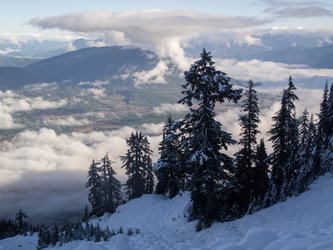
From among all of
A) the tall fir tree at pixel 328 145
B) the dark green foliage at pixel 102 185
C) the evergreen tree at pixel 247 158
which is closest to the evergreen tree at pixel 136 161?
the dark green foliage at pixel 102 185

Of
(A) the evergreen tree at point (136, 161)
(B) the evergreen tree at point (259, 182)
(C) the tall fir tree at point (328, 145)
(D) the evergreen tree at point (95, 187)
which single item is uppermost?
(C) the tall fir tree at point (328, 145)

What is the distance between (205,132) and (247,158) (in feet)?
29.4

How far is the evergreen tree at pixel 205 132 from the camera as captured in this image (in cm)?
1449

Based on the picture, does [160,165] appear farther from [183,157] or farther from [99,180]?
[99,180]

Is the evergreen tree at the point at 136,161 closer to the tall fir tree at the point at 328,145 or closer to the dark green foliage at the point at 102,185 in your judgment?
the dark green foliage at the point at 102,185

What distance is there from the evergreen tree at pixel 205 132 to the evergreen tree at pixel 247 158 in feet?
9.27

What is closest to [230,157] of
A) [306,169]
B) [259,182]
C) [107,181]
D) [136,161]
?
[259,182]

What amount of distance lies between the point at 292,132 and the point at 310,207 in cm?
639

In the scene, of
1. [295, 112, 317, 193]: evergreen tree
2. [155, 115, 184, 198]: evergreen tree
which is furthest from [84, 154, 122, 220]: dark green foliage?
[295, 112, 317, 193]: evergreen tree

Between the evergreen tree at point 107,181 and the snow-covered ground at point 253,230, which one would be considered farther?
the evergreen tree at point 107,181

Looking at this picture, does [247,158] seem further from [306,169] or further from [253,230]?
[253,230]

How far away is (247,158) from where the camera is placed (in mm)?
22266

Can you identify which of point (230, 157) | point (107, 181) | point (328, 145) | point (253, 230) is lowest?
point (107, 181)

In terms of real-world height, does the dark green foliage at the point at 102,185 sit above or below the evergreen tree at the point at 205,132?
below
